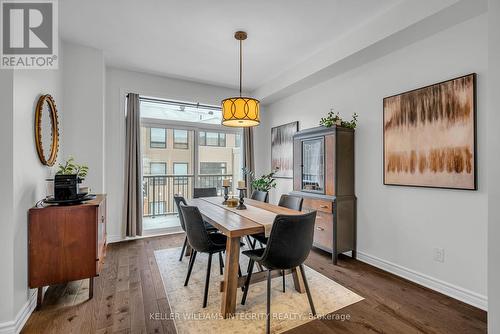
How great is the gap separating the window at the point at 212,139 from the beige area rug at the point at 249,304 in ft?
8.69

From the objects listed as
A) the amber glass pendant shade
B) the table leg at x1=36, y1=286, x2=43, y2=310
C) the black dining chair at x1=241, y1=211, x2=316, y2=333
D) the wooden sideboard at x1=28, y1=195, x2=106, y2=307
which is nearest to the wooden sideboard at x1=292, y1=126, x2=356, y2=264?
the amber glass pendant shade

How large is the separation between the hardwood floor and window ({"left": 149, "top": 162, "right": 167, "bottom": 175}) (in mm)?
2011

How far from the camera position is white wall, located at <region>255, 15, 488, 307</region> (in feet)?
6.84

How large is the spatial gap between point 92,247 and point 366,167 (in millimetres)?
3135

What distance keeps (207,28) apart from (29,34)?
1787 millimetres

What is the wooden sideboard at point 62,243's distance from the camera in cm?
201

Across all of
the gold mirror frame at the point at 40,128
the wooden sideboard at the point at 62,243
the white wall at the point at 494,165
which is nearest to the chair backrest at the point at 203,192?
the wooden sideboard at the point at 62,243

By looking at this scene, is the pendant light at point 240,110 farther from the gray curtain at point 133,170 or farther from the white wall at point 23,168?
the gray curtain at point 133,170

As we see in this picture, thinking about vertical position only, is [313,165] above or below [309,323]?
above

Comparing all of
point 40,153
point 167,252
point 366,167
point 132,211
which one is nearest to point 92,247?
point 40,153

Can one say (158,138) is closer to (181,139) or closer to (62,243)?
(181,139)

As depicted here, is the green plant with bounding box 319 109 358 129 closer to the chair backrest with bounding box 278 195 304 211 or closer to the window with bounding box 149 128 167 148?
the chair backrest with bounding box 278 195 304 211

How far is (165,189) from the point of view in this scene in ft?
15.6

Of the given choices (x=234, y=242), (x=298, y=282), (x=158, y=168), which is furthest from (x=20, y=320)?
(x=158, y=168)
